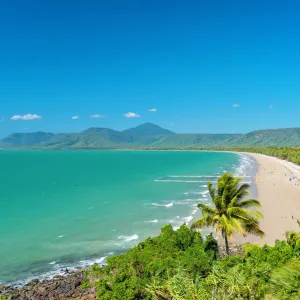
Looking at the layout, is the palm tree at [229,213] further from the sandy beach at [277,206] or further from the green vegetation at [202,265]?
the sandy beach at [277,206]

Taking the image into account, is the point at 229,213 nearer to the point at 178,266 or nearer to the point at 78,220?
the point at 178,266

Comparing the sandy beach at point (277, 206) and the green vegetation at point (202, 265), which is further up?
the green vegetation at point (202, 265)

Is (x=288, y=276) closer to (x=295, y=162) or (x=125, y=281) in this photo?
(x=125, y=281)

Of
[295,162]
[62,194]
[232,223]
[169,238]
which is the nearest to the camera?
[169,238]

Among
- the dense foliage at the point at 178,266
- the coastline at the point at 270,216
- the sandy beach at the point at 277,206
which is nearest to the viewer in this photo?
the dense foliage at the point at 178,266

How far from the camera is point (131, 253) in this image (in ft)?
70.0

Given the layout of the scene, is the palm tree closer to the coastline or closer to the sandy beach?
the coastline

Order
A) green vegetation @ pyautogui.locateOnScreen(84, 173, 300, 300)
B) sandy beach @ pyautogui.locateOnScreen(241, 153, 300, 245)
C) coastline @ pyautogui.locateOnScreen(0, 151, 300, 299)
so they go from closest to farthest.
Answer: green vegetation @ pyautogui.locateOnScreen(84, 173, 300, 300), coastline @ pyautogui.locateOnScreen(0, 151, 300, 299), sandy beach @ pyautogui.locateOnScreen(241, 153, 300, 245)

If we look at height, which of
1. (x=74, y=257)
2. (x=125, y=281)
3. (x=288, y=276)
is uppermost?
(x=288, y=276)

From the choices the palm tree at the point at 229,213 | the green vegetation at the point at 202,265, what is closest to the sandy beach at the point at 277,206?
the palm tree at the point at 229,213

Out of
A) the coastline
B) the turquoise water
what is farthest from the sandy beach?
the turquoise water

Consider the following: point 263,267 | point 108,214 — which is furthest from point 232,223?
point 108,214

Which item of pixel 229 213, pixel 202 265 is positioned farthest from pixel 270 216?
pixel 202 265

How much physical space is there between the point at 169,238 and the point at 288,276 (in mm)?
13406
